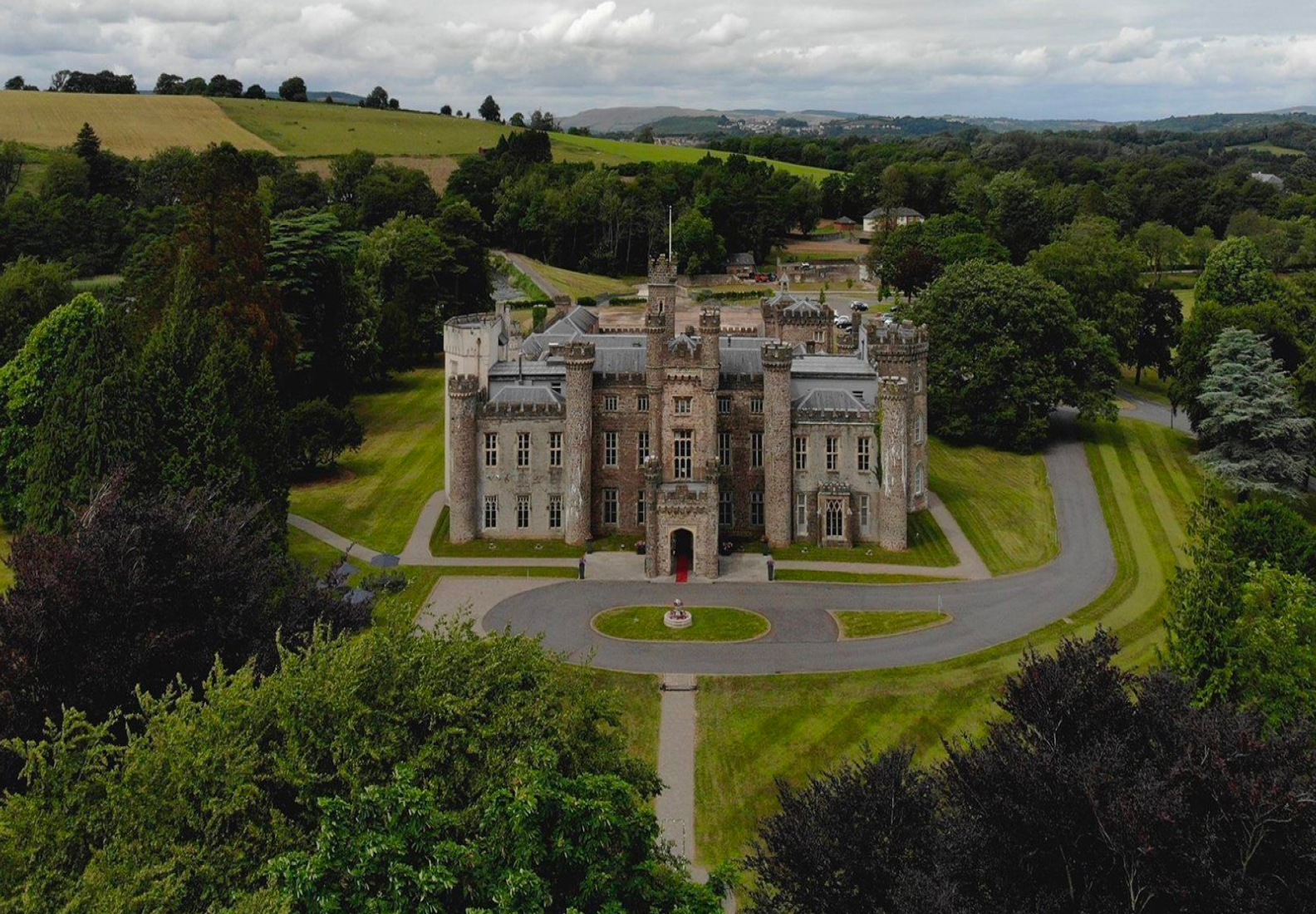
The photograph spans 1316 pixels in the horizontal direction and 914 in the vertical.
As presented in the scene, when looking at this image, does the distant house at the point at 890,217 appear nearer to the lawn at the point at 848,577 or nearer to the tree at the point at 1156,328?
the tree at the point at 1156,328

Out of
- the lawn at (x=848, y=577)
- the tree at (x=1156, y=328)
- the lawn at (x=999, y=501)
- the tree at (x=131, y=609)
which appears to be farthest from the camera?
the tree at (x=1156, y=328)

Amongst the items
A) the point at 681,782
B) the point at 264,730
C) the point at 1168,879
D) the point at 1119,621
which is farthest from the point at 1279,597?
the point at 264,730

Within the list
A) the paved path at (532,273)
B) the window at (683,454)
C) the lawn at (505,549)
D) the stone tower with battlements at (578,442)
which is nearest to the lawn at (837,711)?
the window at (683,454)

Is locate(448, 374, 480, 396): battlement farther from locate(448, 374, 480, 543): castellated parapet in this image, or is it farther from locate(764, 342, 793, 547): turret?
locate(764, 342, 793, 547): turret

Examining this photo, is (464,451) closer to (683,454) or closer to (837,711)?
(683,454)

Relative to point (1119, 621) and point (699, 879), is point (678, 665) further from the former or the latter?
point (1119, 621)

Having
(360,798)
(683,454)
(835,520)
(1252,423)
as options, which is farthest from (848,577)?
(360,798)
